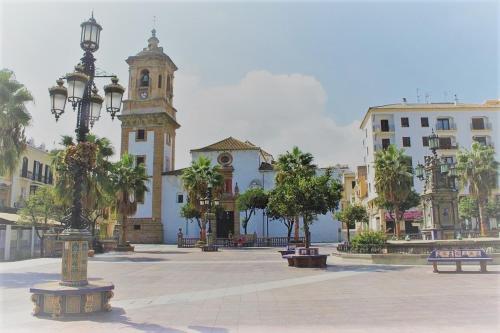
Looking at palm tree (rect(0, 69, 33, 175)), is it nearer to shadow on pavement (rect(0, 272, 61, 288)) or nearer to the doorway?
shadow on pavement (rect(0, 272, 61, 288))

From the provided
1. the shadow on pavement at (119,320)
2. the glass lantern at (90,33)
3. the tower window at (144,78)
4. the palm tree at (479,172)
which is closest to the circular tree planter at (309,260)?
the shadow on pavement at (119,320)

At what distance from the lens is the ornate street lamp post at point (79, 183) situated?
→ 25.6 feet

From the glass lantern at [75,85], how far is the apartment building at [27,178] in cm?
3610

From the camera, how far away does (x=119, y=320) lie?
24.8 ft

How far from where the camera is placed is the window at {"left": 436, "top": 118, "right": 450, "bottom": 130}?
53.2 meters

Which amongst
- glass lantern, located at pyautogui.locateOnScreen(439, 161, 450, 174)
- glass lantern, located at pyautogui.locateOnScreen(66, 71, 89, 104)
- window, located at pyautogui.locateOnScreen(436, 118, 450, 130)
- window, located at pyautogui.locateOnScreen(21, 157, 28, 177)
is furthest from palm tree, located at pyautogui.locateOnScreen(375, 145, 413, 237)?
window, located at pyautogui.locateOnScreen(21, 157, 28, 177)

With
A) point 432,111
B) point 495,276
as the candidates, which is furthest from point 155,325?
point 432,111

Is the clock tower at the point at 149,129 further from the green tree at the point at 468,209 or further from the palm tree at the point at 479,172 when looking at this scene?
the green tree at the point at 468,209

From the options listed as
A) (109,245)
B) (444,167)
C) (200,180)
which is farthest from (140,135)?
(444,167)

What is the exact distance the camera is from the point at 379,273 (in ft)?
48.7

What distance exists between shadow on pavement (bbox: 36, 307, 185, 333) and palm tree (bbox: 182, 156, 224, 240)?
28691 mm

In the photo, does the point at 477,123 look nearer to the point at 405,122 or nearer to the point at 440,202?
the point at 405,122

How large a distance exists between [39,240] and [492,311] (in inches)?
1057

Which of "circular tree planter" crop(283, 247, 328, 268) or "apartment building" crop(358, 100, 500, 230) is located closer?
"circular tree planter" crop(283, 247, 328, 268)
